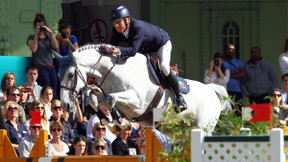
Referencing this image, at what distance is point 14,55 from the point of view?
13422mm

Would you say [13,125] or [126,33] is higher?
[126,33]

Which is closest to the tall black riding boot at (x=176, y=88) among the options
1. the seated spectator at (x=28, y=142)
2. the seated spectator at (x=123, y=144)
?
the seated spectator at (x=123, y=144)

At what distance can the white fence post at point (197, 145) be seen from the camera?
6703 mm

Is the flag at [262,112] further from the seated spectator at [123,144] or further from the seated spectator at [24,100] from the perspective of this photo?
the seated spectator at [24,100]

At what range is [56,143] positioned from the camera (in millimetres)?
10352

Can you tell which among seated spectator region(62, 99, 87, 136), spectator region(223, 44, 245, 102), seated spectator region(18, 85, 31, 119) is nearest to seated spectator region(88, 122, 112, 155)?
seated spectator region(62, 99, 87, 136)

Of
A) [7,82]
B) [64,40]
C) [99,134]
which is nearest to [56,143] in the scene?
[99,134]

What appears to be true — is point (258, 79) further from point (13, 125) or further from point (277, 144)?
point (277, 144)

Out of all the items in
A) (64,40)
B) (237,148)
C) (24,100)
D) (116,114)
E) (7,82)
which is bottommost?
(237,148)

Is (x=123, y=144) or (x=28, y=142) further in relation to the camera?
(x=123, y=144)

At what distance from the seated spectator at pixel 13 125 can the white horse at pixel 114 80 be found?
1.27 meters

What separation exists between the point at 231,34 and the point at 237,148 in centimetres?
1041

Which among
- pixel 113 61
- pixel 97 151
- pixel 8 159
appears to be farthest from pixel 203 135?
pixel 97 151

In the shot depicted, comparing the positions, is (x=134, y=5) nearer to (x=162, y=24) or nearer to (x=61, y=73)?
(x=162, y=24)
